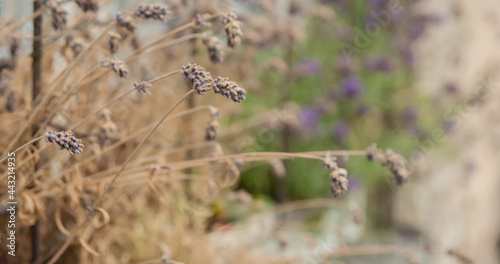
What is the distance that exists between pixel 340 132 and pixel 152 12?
4.64ft

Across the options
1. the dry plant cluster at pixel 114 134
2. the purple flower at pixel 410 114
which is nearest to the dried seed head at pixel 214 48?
the dry plant cluster at pixel 114 134

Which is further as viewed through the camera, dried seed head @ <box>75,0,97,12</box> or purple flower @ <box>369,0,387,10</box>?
purple flower @ <box>369,0,387,10</box>

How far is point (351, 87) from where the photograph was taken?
183 centimetres

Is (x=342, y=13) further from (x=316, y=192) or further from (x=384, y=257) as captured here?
(x=384, y=257)

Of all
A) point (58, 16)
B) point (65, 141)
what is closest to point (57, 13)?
point (58, 16)

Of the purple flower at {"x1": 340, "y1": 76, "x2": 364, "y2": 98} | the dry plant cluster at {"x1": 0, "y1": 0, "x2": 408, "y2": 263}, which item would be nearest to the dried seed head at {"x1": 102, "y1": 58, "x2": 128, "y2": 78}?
the dry plant cluster at {"x1": 0, "y1": 0, "x2": 408, "y2": 263}

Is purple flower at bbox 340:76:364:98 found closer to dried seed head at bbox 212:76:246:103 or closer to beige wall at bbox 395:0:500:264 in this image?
beige wall at bbox 395:0:500:264

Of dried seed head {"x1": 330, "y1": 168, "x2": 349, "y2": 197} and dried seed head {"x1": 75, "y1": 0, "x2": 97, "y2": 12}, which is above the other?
dried seed head {"x1": 75, "y1": 0, "x2": 97, "y2": 12}

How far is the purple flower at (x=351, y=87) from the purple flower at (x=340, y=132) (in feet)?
0.37

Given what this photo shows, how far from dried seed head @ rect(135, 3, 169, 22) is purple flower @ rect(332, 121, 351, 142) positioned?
1410 mm

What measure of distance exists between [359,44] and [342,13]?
20cm

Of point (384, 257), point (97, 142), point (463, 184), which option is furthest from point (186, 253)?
point (463, 184)

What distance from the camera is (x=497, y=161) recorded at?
2.66m

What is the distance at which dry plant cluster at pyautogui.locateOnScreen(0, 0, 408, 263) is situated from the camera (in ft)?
1.77
